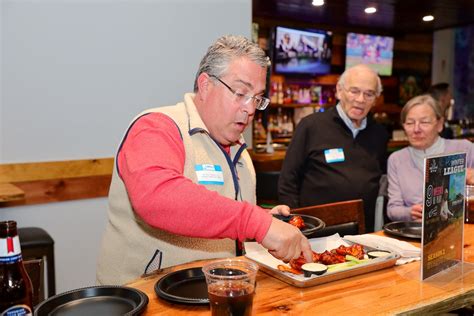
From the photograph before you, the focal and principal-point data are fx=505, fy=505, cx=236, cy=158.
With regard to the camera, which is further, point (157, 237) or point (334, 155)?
point (334, 155)

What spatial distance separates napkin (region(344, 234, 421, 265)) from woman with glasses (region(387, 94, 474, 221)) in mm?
985

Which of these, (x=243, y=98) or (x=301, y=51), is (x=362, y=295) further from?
(x=301, y=51)

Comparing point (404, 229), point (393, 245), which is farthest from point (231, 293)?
point (404, 229)

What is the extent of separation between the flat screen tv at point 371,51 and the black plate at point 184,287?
7395 millimetres

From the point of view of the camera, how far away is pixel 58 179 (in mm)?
3625

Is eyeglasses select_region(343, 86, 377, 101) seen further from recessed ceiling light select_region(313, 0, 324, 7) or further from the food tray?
recessed ceiling light select_region(313, 0, 324, 7)

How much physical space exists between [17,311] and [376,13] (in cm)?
A: 730

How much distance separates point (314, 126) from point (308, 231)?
1611mm

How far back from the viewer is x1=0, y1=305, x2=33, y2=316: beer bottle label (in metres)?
1.11

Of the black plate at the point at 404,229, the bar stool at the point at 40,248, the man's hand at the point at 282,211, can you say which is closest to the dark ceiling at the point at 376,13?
the bar stool at the point at 40,248

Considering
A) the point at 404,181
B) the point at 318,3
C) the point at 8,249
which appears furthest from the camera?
the point at 318,3

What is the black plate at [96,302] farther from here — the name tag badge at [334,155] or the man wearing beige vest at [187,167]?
the name tag badge at [334,155]

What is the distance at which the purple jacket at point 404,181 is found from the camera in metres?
2.95

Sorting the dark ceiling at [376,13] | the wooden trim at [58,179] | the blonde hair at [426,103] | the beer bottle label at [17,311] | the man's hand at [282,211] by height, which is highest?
the dark ceiling at [376,13]
